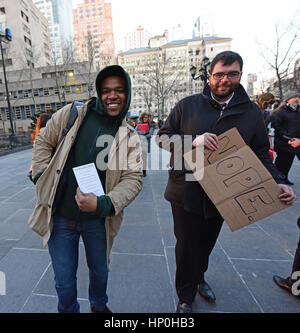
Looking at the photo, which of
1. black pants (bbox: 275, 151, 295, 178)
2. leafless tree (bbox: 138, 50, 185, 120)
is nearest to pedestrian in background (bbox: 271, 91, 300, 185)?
black pants (bbox: 275, 151, 295, 178)

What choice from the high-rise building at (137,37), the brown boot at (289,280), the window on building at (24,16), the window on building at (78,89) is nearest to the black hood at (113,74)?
the brown boot at (289,280)

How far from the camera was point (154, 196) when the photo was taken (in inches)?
186

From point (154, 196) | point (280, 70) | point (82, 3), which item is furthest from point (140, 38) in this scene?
point (154, 196)

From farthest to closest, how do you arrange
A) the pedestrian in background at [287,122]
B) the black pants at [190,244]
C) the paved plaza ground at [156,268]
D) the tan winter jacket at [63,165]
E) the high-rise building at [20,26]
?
the high-rise building at [20,26]
the pedestrian in background at [287,122]
the paved plaza ground at [156,268]
the black pants at [190,244]
the tan winter jacket at [63,165]

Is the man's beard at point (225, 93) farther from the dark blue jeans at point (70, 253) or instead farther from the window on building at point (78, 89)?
the window on building at point (78, 89)

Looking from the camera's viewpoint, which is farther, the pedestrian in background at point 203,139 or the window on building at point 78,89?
the window on building at point 78,89

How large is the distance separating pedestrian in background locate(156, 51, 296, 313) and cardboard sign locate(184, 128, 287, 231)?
8 centimetres

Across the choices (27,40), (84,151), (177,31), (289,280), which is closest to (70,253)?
(84,151)

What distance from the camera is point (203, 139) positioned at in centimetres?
138

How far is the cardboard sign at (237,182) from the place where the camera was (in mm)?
1373

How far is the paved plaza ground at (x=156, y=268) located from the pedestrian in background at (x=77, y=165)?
2.33 feet

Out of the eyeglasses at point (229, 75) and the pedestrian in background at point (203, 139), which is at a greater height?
the eyeglasses at point (229, 75)

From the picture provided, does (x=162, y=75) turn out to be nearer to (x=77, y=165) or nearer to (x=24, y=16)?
(x=77, y=165)

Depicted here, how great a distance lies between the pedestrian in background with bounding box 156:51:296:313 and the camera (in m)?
1.49
